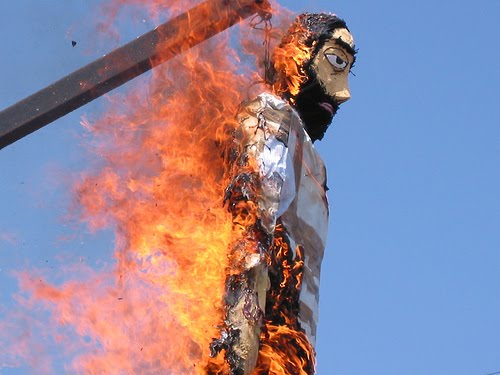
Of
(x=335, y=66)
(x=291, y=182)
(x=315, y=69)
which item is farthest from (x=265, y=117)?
(x=335, y=66)

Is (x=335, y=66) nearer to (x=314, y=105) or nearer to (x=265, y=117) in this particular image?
(x=314, y=105)

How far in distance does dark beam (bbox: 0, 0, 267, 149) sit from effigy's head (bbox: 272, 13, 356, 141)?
40.7 inches

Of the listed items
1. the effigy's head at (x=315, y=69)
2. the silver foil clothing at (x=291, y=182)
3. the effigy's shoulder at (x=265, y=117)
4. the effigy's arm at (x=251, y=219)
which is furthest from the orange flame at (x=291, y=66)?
the effigy's arm at (x=251, y=219)

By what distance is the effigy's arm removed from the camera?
14.6 m

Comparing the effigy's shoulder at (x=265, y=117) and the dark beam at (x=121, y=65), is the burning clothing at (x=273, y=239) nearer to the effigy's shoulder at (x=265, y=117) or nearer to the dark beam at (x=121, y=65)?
the effigy's shoulder at (x=265, y=117)

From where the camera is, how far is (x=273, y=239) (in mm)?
15711

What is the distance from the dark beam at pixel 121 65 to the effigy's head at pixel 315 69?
1033 millimetres

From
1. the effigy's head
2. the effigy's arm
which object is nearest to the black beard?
the effigy's head

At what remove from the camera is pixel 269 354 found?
15.3 metres

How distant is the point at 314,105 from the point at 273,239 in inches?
109

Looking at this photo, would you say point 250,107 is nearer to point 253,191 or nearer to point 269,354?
point 253,191

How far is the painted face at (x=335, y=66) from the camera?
58.7ft

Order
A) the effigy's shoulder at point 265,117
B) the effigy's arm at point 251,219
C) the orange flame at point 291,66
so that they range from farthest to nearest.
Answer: the orange flame at point 291,66 → the effigy's shoulder at point 265,117 → the effigy's arm at point 251,219

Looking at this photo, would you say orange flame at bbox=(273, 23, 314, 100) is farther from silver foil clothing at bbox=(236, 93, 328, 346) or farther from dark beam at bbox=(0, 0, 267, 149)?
dark beam at bbox=(0, 0, 267, 149)
